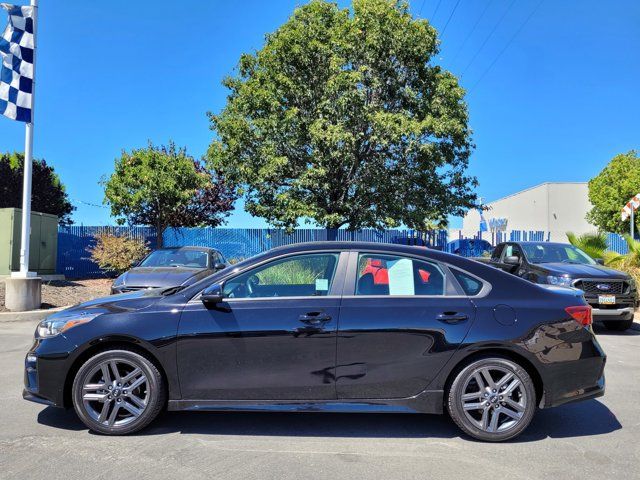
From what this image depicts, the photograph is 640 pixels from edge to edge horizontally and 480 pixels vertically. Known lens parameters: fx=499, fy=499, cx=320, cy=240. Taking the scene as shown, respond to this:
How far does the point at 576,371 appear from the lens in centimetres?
410

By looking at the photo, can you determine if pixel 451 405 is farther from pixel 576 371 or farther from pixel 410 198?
pixel 410 198

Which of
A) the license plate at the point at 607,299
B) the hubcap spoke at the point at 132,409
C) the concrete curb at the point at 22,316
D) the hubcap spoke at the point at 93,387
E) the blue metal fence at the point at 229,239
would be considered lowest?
the concrete curb at the point at 22,316

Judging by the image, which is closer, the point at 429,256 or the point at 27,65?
the point at 429,256

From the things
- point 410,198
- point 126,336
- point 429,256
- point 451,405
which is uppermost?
point 410,198

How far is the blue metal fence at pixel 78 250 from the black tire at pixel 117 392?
17.3 metres

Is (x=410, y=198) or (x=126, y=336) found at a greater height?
(x=410, y=198)

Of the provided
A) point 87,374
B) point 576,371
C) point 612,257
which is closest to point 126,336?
point 87,374

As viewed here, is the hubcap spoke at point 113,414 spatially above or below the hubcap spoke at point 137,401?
below

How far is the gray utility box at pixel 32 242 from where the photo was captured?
591 inches

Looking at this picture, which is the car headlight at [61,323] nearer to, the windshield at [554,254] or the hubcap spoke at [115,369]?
the hubcap spoke at [115,369]

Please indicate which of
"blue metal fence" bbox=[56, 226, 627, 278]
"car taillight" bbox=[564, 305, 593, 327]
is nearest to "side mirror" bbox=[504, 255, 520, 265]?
"car taillight" bbox=[564, 305, 593, 327]

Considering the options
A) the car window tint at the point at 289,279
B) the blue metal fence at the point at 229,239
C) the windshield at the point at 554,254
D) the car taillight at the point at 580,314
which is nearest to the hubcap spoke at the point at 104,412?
the car window tint at the point at 289,279

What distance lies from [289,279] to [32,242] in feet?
47.9

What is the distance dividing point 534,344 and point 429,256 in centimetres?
109
